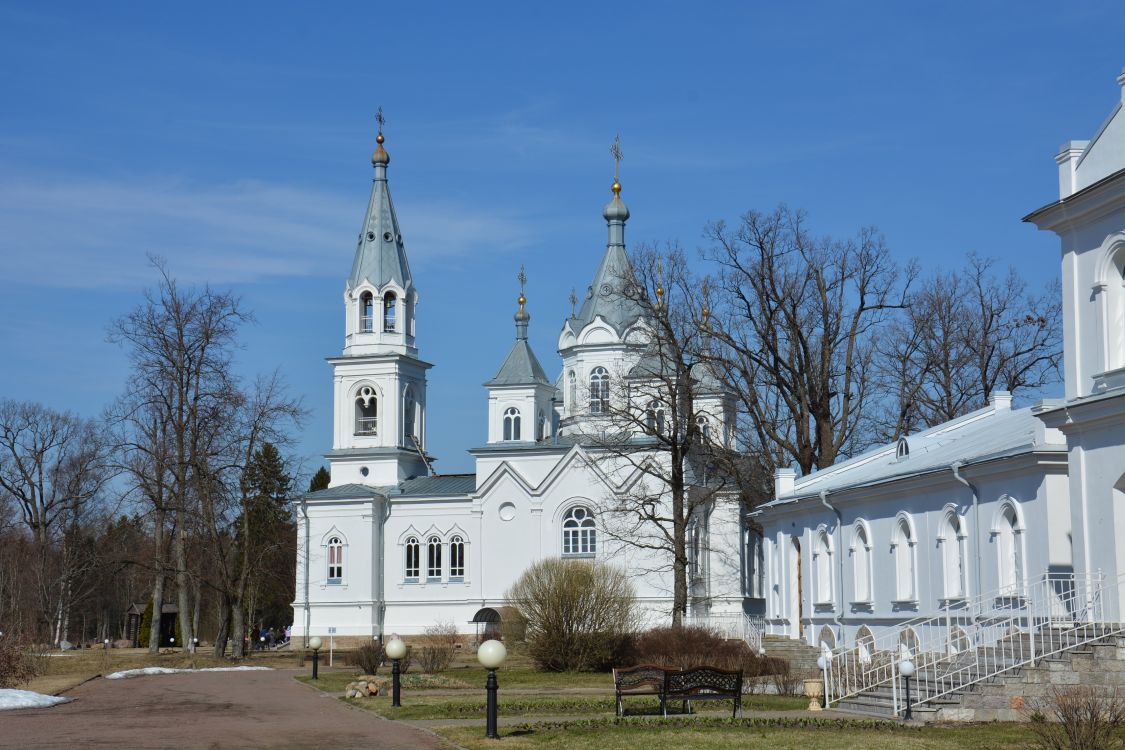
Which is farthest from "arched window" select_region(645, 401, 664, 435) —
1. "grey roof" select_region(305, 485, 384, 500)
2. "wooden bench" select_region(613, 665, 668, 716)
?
"wooden bench" select_region(613, 665, 668, 716)

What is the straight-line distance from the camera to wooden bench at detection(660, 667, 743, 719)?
18828 millimetres

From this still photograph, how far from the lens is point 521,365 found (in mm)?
56250

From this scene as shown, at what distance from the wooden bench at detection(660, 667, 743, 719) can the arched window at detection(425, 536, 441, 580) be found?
116ft

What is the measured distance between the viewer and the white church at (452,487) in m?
51.8

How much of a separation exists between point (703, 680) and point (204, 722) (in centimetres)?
672

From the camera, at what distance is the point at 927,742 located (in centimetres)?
1495

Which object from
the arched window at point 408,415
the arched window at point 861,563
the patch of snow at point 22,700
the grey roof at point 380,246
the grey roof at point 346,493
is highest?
the grey roof at point 380,246

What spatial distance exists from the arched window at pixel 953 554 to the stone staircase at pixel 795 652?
405 cm

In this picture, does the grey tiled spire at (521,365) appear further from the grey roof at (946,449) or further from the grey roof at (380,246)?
the grey roof at (946,449)

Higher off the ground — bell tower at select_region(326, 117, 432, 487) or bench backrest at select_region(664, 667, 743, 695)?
bell tower at select_region(326, 117, 432, 487)

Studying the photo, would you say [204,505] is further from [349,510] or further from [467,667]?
[349,510]

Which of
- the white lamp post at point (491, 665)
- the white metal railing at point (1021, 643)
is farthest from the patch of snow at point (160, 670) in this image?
the white lamp post at point (491, 665)

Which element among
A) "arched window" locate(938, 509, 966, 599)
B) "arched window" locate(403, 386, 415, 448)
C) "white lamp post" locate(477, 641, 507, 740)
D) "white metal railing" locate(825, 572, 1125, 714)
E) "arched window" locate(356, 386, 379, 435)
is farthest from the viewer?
"arched window" locate(403, 386, 415, 448)

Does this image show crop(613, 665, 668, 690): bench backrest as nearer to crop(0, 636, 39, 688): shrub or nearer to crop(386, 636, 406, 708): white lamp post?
crop(386, 636, 406, 708): white lamp post
